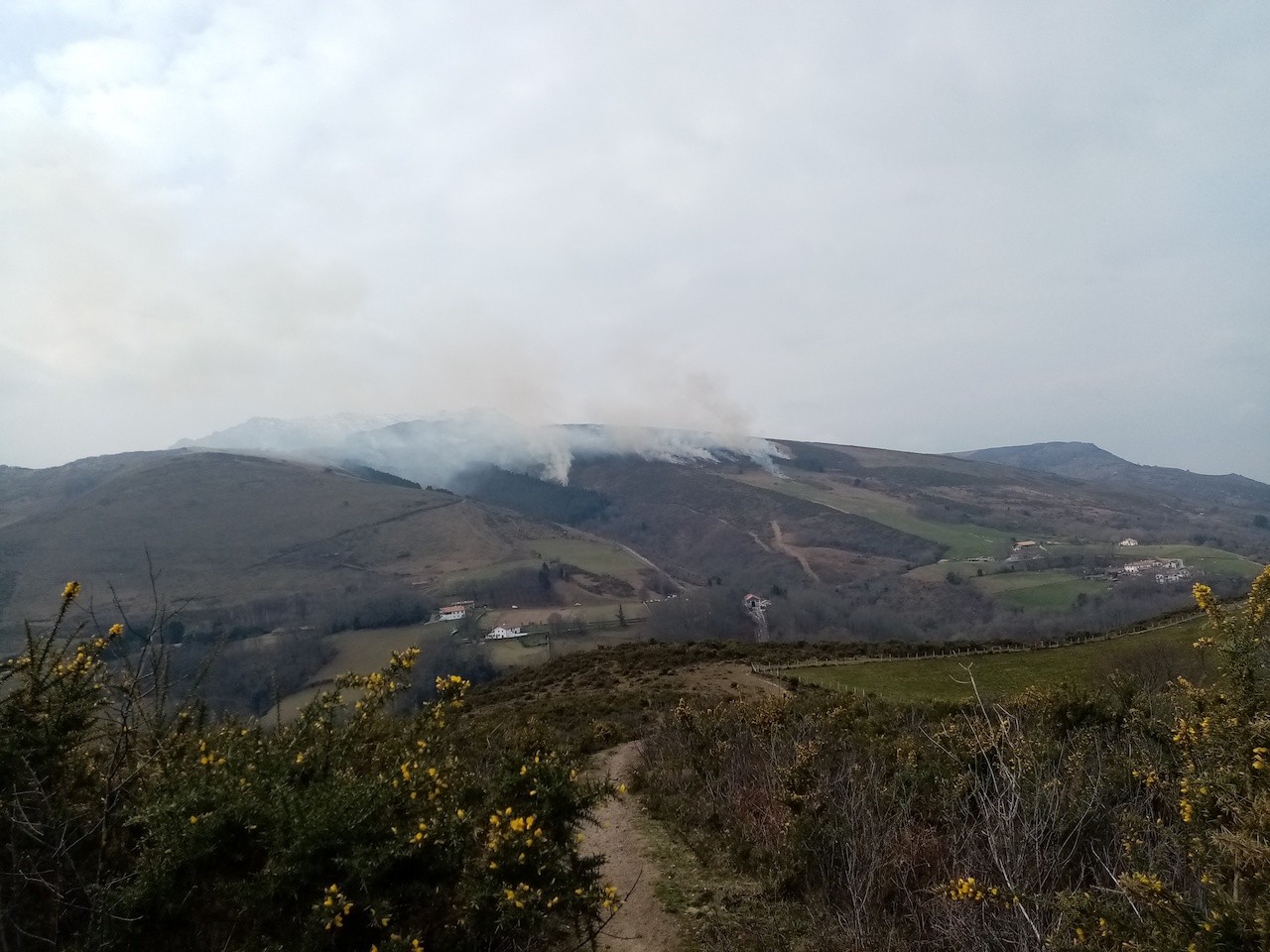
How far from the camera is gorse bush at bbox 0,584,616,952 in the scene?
12.7 feet

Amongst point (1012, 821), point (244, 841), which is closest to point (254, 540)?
point (244, 841)

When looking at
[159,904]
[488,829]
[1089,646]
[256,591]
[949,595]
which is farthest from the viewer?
[256,591]

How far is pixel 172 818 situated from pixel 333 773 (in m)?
1.10

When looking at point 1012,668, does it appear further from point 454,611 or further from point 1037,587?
point 1037,587

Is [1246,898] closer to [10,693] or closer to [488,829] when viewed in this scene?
[488,829]

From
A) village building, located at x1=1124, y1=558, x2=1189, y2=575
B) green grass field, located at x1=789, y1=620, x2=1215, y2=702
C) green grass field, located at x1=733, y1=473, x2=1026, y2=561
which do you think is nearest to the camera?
green grass field, located at x1=789, y1=620, x2=1215, y2=702

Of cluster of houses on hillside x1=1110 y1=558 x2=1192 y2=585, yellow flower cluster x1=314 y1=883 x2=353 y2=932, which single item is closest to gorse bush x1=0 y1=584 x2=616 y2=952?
yellow flower cluster x1=314 y1=883 x2=353 y2=932

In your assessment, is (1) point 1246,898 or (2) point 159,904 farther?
(2) point 159,904

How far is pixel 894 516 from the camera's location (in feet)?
486

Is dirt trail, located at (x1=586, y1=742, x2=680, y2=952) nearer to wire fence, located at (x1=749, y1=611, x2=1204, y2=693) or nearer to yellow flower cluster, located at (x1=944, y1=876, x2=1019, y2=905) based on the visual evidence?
yellow flower cluster, located at (x1=944, y1=876, x2=1019, y2=905)

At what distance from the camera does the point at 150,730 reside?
478cm

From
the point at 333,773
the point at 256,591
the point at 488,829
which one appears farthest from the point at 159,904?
the point at 256,591

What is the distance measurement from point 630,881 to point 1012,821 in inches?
228

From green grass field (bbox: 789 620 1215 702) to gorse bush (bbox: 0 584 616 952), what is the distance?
1796cm
